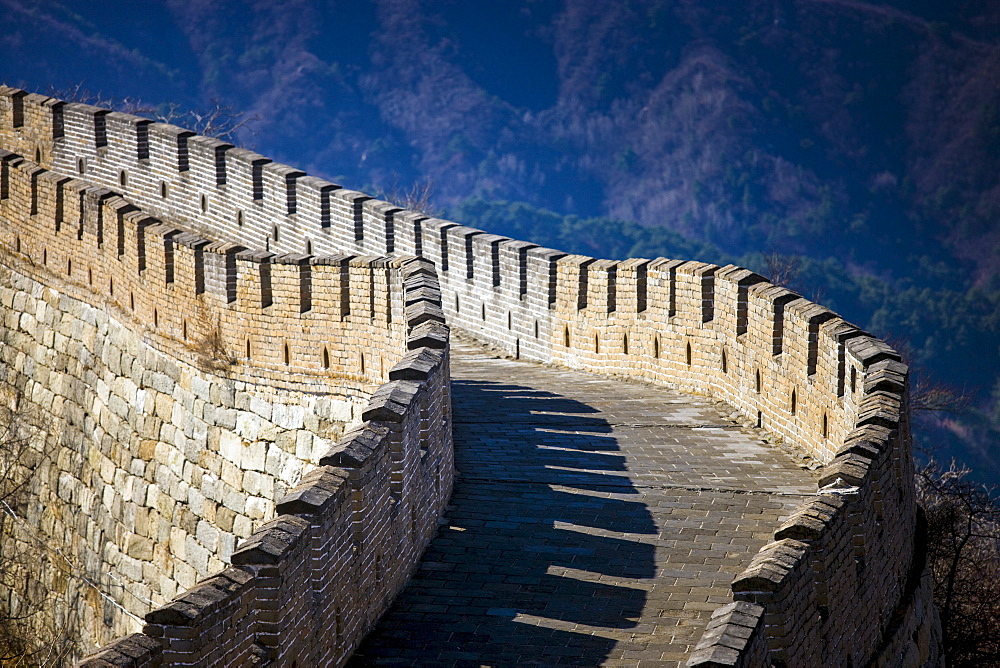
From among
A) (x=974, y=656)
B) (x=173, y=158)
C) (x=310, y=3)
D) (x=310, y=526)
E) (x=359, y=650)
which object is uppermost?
(x=310, y=3)

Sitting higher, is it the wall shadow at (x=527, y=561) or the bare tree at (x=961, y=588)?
the wall shadow at (x=527, y=561)

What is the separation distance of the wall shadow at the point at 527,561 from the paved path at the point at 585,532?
0.03 feet

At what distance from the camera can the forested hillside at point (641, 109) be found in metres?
66.1

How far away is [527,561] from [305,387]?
Answer: 176 inches

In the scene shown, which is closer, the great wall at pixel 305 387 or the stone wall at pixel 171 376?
the great wall at pixel 305 387

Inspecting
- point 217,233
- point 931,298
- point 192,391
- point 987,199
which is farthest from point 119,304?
point 987,199

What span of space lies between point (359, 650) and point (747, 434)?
422cm

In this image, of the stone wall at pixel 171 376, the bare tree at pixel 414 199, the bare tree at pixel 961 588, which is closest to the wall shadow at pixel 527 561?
the stone wall at pixel 171 376

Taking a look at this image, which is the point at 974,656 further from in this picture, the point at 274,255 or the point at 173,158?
the point at 173,158

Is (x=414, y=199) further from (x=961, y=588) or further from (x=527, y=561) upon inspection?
(x=527, y=561)

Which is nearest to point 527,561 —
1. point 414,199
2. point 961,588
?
point 961,588

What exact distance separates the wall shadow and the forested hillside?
47.5 meters

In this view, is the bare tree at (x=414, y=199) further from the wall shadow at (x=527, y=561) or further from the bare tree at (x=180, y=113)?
the wall shadow at (x=527, y=561)

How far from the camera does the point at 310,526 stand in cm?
644
